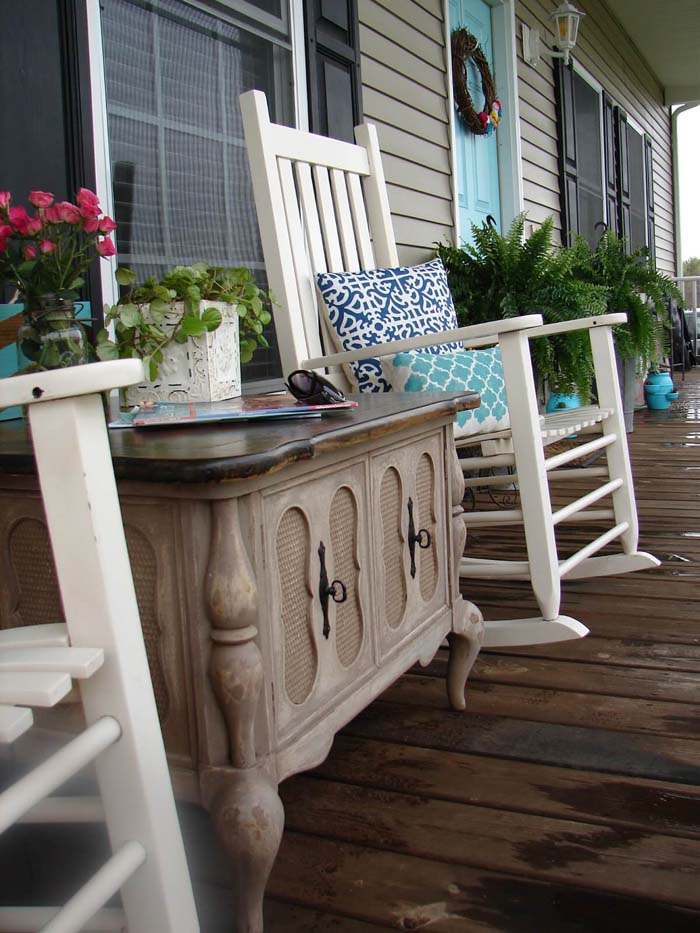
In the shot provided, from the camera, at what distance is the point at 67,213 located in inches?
46.3

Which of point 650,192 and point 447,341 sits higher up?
point 650,192

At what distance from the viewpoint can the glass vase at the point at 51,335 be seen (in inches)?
45.6

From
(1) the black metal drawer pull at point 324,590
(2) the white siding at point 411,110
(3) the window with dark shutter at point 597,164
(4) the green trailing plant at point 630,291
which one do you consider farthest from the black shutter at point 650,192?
(1) the black metal drawer pull at point 324,590

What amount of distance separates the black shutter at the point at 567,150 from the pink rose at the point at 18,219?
14.9ft

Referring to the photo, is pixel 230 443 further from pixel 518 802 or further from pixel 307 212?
pixel 307 212

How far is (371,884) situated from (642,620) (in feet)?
3.42

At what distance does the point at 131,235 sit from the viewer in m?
2.02

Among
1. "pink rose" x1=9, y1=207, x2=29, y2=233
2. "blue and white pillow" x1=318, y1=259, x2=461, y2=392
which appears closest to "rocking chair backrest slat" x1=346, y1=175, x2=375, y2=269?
"blue and white pillow" x1=318, y1=259, x2=461, y2=392

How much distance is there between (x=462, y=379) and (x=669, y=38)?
7.04m

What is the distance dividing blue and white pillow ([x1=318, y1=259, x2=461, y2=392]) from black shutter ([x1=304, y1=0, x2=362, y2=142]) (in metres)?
0.88

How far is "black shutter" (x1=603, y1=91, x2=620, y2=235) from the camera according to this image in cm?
650

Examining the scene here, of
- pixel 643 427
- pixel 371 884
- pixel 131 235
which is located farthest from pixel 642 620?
pixel 643 427

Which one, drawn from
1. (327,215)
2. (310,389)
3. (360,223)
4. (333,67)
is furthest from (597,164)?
(310,389)

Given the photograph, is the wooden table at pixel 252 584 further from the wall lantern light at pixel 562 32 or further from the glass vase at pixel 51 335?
the wall lantern light at pixel 562 32
